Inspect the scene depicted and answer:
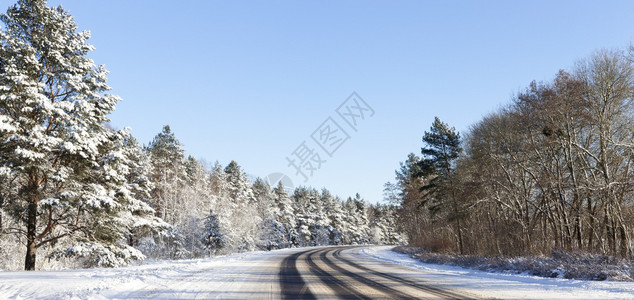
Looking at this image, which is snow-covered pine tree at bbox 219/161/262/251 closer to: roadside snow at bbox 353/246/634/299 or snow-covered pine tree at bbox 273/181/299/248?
snow-covered pine tree at bbox 273/181/299/248

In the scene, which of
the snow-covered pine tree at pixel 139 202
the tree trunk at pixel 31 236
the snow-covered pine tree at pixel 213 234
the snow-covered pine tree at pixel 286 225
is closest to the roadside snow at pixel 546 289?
the snow-covered pine tree at pixel 139 202

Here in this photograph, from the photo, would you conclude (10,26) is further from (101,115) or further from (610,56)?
(610,56)

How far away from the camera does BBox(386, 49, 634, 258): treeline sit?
1650 centimetres

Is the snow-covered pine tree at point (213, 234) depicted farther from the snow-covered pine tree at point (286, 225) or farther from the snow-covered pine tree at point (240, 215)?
the snow-covered pine tree at point (286, 225)

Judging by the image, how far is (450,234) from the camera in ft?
126

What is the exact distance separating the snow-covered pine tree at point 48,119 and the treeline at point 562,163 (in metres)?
22.9

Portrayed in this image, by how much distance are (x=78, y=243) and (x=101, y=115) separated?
6.52 metres

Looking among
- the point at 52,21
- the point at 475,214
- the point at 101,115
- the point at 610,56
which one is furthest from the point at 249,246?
the point at 610,56

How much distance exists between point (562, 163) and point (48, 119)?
3117 centimetres

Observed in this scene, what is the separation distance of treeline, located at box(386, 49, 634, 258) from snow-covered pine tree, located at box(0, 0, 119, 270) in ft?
75.3

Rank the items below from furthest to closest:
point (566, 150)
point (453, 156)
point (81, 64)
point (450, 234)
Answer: point (450, 234)
point (453, 156)
point (566, 150)
point (81, 64)

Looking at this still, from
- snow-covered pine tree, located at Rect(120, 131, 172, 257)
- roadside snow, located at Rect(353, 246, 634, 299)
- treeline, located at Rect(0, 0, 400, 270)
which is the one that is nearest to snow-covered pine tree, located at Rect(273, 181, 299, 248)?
snow-covered pine tree, located at Rect(120, 131, 172, 257)

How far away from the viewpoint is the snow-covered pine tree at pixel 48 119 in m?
13.4

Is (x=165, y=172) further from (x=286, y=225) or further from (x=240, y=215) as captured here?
(x=286, y=225)
